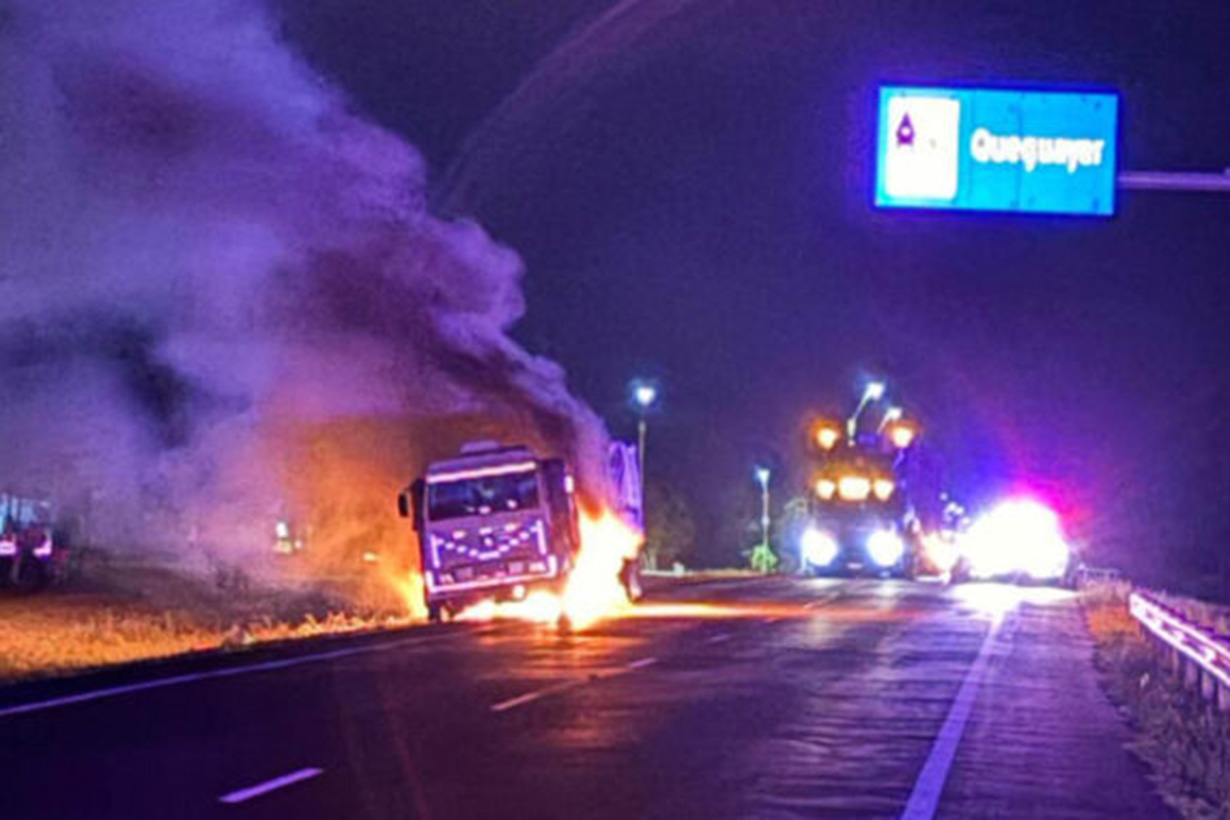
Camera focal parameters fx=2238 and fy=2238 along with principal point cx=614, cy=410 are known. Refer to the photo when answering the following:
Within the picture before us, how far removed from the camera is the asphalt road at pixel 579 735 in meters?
15.2

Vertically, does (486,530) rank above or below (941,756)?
above

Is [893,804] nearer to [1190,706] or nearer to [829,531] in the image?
[1190,706]

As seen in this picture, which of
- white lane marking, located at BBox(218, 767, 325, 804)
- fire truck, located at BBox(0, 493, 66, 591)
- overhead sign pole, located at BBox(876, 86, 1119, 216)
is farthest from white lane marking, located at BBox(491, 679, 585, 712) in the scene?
fire truck, located at BBox(0, 493, 66, 591)

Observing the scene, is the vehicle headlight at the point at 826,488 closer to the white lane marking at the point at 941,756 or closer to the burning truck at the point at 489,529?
the burning truck at the point at 489,529

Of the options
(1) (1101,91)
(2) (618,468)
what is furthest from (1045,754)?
(2) (618,468)

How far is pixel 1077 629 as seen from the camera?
139 feet

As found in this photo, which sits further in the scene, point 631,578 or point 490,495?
point 631,578

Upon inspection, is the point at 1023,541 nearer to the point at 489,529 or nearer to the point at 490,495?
the point at 490,495

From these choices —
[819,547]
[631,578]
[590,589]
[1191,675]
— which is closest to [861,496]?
[819,547]

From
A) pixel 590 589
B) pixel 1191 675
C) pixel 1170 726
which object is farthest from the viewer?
pixel 590 589

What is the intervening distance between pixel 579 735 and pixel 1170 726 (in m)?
6.03

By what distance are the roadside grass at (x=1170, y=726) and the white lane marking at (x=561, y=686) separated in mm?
5897

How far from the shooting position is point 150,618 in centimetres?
4003

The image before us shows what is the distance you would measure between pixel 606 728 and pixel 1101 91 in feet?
40.5
